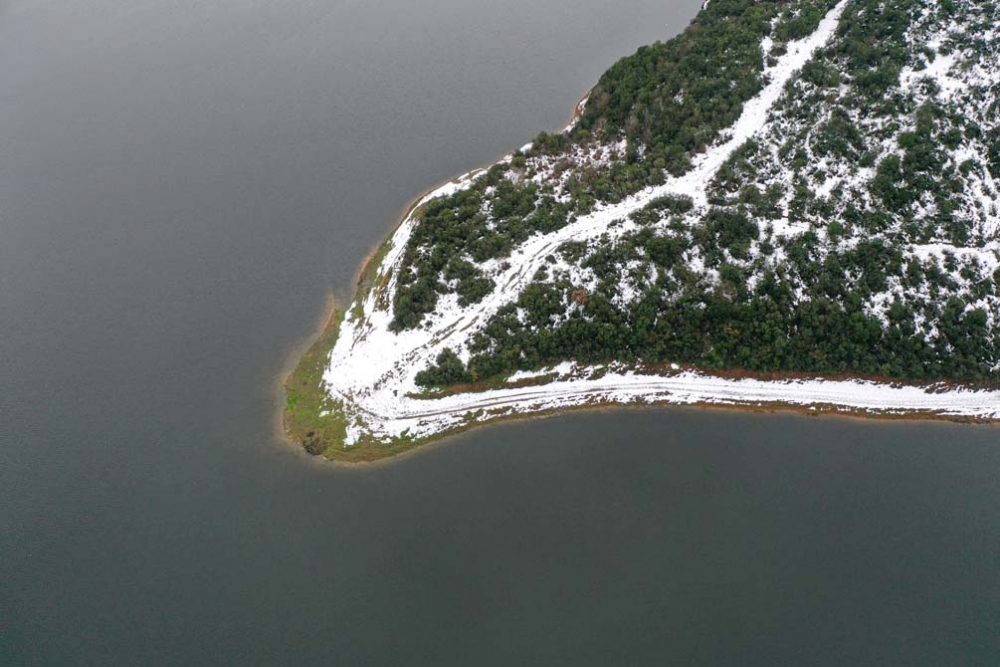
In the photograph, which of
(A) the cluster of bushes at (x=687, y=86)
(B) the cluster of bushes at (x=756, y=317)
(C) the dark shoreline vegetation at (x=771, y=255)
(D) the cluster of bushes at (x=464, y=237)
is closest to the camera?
(B) the cluster of bushes at (x=756, y=317)

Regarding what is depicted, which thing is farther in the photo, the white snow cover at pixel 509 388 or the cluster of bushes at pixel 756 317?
the white snow cover at pixel 509 388

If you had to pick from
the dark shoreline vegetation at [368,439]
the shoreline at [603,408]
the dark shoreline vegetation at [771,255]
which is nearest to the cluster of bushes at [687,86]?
the dark shoreline vegetation at [771,255]

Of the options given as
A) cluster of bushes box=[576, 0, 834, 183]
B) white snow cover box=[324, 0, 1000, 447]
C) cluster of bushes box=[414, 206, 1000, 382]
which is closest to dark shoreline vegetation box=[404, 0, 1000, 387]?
cluster of bushes box=[414, 206, 1000, 382]

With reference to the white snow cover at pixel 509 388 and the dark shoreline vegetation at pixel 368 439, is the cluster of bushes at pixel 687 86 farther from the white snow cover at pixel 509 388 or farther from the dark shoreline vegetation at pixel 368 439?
the dark shoreline vegetation at pixel 368 439

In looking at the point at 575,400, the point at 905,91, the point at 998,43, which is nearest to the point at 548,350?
the point at 575,400

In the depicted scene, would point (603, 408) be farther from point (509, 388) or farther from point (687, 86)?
point (687, 86)

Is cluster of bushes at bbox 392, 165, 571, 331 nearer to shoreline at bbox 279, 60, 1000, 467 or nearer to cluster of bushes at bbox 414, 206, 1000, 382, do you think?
cluster of bushes at bbox 414, 206, 1000, 382

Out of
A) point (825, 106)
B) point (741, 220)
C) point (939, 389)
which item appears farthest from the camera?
point (825, 106)

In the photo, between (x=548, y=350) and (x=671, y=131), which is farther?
(x=671, y=131)

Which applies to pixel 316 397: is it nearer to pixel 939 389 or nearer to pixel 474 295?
pixel 474 295
